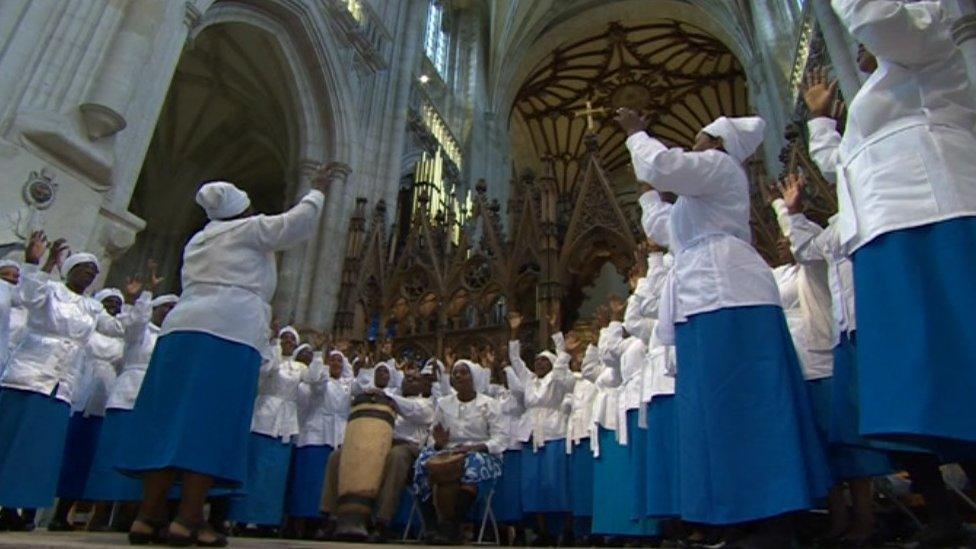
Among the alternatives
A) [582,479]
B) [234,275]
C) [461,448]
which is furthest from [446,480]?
[234,275]

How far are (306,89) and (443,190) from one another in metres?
4.85

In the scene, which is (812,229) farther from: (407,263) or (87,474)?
(407,263)

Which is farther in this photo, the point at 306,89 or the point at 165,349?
the point at 306,89

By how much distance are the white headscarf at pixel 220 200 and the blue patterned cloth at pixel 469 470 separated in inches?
87.3

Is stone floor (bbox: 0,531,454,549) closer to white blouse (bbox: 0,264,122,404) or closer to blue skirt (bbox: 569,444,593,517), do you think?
white blouse (bbox: 0,264,122,404)

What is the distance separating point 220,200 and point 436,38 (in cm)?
1522

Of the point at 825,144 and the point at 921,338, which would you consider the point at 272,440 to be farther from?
the point at 921,338

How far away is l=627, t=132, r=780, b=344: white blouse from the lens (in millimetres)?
2537

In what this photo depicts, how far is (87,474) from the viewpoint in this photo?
16.6 ft

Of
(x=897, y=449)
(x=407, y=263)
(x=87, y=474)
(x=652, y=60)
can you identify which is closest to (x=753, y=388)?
(x=897, y=449)

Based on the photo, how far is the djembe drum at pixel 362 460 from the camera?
400 centimetres

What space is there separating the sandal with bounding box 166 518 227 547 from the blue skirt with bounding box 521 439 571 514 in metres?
3.26

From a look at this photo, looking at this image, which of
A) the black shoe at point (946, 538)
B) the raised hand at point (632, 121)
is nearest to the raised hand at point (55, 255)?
the raised hand at point (632, 121)

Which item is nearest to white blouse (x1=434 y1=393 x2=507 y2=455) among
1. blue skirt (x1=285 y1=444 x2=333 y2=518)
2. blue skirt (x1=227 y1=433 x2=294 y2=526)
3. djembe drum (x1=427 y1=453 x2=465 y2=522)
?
djembe drum (x1=427 y1=453 x2=465 y2=522)
